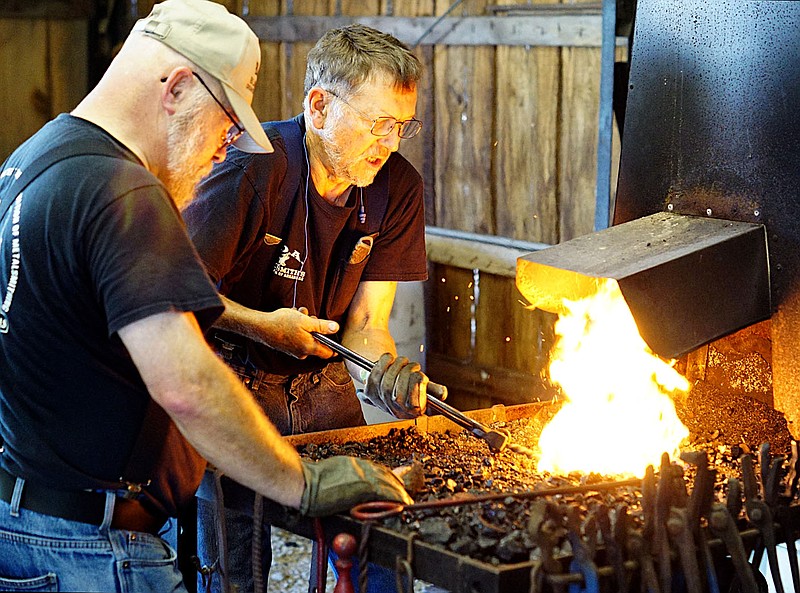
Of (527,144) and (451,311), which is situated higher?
(527,144)

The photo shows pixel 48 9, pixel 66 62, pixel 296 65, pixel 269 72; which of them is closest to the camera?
pixel 296 65

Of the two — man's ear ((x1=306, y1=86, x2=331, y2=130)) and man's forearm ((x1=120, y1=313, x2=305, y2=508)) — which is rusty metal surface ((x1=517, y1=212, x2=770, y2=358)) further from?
man's forearm ((x1=120, y1=313, x2=305, y2=508))

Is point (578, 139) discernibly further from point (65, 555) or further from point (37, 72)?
point (37, 72)

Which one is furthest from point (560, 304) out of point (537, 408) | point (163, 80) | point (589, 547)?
point (163, 80)

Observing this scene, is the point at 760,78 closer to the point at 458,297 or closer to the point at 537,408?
the point at 537,408

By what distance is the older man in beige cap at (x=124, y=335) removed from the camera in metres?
1.91

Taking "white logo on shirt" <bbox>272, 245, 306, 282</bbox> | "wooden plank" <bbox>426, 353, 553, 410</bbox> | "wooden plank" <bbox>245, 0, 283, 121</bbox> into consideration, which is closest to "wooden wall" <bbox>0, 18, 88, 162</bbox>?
"wooden plank" <bbox>245, 0, 283, 121</bbox>

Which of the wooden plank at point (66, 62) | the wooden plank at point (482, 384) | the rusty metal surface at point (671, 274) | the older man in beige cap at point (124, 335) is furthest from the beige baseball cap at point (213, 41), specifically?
the wooden plank at point (66, 62)

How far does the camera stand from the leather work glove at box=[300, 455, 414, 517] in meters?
2.18

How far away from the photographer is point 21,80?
6828 mm

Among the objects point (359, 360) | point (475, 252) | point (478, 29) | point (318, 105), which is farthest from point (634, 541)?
point (478, 29)

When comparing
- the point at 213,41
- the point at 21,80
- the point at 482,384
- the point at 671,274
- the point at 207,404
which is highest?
the point at 213,41

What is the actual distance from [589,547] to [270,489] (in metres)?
Answer: 0.60

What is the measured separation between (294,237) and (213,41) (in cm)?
98
